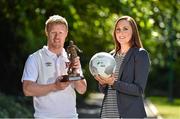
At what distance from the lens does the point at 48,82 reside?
6.04m

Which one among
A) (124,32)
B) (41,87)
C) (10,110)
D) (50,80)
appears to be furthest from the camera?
(10,110)

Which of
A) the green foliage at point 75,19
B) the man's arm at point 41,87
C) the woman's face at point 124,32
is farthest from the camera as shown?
the green foliage at point 75,19

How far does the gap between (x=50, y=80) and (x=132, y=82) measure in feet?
2.77

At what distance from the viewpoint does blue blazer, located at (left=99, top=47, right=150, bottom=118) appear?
604 cm

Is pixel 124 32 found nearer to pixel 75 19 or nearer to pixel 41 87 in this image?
pixel 41 87

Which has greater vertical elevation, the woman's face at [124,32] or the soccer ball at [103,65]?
the woman's face at [124,32]

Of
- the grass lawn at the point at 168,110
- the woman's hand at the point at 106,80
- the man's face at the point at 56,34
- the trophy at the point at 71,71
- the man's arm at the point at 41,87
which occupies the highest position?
the man's face at the point at 56,34

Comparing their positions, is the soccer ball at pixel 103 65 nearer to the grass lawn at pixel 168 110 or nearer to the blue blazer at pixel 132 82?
the blue blazer at pixel 132 82

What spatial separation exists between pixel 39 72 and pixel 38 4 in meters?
8.21

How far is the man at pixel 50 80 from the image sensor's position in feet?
19.6

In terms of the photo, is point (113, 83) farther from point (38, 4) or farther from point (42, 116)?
point (38, 4)

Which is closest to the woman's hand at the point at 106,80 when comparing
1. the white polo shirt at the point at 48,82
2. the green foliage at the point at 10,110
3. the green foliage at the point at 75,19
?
the white polo shirt at the point at 48,82

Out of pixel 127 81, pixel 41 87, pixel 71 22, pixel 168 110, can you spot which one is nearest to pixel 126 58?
pixel 127 81

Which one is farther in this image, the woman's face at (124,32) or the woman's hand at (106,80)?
the woman's face at (124,32)
